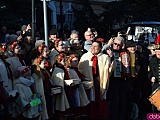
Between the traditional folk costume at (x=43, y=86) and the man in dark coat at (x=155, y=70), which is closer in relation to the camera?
the traditional folk costume at (x=43, y=86)

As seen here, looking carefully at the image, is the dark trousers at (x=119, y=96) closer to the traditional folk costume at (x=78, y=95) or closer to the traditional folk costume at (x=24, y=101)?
the traditional folk costume at (x=78, y=95)

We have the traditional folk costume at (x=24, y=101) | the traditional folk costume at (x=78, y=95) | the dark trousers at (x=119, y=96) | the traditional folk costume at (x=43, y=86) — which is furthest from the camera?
the dark trousers at (x=119, y=96)

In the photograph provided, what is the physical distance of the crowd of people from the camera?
729cm

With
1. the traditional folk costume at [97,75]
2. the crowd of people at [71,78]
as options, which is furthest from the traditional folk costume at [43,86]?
the traditional folk costume at [97,75]

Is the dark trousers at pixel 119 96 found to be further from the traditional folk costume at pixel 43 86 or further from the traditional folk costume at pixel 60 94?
the traditional folk costume at pixel 43 86

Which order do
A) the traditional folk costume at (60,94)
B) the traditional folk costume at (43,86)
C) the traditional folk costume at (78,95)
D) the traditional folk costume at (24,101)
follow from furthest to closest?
the traditional folk costume at (78,95) < the traditional folk costume at (60,94) < the traditional folk costume at (43,86) < the traditional folk costume at (24,101)

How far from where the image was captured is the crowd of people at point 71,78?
7.29 m

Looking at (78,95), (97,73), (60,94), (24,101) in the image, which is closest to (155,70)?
(97,73)

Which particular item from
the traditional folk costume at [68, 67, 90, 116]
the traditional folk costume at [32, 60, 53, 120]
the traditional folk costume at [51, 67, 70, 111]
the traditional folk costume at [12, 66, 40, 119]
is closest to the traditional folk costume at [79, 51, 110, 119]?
the traditional folk costume at [68, 67, 90, 116]

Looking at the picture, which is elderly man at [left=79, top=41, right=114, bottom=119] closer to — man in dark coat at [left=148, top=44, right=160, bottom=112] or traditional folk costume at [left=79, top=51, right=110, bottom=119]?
traditional folk costume at [left=79, top=51, right=110, bottom=119]

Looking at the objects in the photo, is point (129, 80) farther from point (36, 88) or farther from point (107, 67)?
point (36, 88)

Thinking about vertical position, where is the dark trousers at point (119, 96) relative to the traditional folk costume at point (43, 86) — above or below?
below

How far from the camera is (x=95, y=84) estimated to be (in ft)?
29.5

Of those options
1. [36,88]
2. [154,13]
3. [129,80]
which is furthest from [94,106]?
[154,13]
